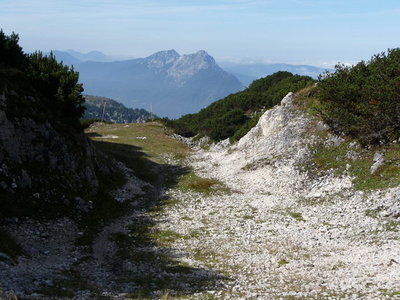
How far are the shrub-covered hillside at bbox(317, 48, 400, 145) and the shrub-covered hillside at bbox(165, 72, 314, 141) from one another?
12524 millimetres

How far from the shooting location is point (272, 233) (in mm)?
27016

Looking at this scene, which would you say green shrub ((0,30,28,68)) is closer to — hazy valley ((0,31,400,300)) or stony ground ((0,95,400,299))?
hazy valley ((0,31,400,300))

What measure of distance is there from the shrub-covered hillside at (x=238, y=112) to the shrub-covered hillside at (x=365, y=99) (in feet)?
41.1

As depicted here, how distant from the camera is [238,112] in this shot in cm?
7881

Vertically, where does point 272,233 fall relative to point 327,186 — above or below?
below

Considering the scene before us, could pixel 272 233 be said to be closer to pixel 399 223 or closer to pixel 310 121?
pixel 399 223

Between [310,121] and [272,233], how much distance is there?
27518 mm

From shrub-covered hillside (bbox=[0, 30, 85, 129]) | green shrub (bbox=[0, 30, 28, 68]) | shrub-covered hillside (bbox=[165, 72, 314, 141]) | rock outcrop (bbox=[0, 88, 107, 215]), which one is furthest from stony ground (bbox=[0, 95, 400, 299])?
shrub-covered hillside (bbox=[165, 72, 314, 141])

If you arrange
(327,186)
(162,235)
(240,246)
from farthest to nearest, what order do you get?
(327,186), (162,235), (240,246)

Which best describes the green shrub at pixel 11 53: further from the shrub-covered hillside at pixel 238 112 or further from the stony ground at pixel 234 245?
the shrub-covered hillside at pixel 238 112

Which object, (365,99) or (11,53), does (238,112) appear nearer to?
(365,99)

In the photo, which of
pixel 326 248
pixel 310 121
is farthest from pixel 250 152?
pixel 326 248

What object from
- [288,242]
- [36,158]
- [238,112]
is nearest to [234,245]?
[288,242]

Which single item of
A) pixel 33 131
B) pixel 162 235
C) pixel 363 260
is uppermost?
pixel 33 131
